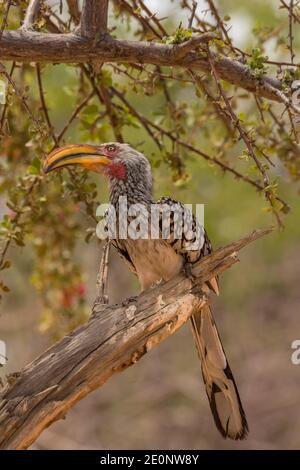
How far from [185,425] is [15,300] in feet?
8.17

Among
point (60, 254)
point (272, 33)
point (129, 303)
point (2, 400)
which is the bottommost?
point (2, 400)

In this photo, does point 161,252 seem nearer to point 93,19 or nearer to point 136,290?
point 93,19

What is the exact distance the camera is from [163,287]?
3215 mm

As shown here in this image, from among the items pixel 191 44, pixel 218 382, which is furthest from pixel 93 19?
pixel 218 382

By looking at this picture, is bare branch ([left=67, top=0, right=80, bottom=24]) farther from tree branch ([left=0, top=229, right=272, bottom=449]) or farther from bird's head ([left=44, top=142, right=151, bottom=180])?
tree branch ([left=0, top=229, right=272, bottom=449])

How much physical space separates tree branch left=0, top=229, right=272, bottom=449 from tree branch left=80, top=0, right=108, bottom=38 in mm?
944

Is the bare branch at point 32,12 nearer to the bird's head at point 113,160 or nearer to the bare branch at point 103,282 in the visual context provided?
the bird's head at point 113,160

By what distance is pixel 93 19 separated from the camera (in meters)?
3.11

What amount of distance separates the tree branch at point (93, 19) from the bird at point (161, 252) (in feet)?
1.90

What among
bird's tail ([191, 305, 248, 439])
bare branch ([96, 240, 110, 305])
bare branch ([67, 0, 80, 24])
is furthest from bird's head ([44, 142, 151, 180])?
bird's tail ([191, 305, 248, 439])

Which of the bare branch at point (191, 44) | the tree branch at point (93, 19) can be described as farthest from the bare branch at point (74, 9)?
the bare branch at point (191, 44)

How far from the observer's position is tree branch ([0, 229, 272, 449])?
108 inches

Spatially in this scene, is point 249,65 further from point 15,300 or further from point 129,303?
point 15,300
